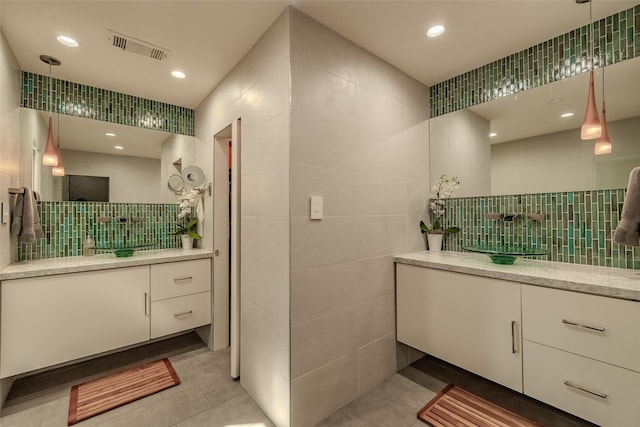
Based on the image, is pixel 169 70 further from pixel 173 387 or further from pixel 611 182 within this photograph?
pixel 611 182

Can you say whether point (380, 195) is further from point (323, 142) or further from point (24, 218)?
point (24, 218)

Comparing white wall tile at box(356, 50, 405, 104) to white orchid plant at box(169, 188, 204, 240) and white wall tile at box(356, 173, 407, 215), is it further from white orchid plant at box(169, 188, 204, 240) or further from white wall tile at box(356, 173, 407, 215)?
white orchid plant at box(169, 188, 204, 240)

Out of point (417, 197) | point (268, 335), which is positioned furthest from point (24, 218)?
point (417, 197)

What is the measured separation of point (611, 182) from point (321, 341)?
1.99 m

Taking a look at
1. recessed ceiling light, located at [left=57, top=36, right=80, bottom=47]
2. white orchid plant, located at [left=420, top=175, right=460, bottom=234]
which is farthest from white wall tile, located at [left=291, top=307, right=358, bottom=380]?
recessed ceiling light, located at [left=57, top=36, right=80, bottom=47]

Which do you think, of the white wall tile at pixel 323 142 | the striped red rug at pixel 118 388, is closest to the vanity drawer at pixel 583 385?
the white wall tile at pixel 323 142

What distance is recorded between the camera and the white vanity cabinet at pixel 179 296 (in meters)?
2.30

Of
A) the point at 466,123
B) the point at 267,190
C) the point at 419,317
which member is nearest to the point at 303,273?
the point at 267,190

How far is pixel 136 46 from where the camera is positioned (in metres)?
1.88

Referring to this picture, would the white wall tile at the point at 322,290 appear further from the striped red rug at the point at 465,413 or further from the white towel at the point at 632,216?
the white towel at the point at 632,216

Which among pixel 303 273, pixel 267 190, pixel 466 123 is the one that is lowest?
pixel 303 273

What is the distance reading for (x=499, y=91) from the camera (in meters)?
2.07

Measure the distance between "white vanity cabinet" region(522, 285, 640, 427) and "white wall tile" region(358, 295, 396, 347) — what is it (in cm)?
84

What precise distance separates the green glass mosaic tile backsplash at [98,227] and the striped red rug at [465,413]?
2.71 meters
